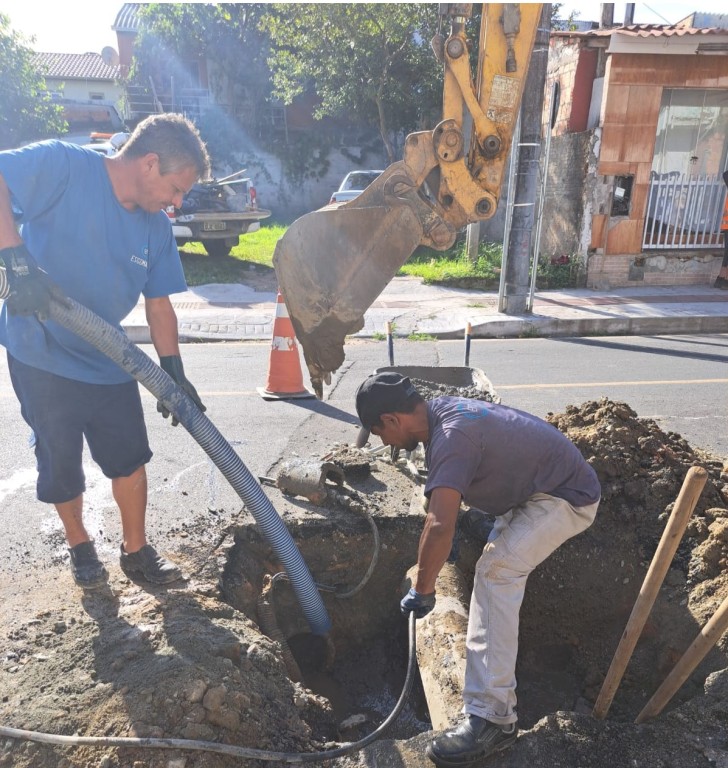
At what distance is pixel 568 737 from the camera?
7.71 feet

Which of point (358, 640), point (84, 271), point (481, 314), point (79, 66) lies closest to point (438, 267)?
point (481, 314)

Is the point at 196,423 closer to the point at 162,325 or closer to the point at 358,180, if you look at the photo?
the point at 162,325

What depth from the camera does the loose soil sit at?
232cm

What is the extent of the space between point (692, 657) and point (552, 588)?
135 centimetres

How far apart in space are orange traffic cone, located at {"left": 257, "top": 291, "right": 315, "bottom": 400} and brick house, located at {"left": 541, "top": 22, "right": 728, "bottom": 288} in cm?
743

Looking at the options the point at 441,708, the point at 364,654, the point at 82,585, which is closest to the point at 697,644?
the point at 441,708

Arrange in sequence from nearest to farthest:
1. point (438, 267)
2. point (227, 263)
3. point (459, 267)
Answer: point (459, 267), point (438, 267), point (227, 263)

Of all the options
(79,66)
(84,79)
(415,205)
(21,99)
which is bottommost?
(415,205)

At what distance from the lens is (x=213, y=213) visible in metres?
12.5

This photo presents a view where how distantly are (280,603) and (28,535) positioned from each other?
5.09ft

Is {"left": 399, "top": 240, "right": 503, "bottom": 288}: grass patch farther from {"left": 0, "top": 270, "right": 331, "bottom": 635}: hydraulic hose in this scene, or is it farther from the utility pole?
{"left": 0, "top": 270, "right": 331, "bottom": 635}: hydraulic hose

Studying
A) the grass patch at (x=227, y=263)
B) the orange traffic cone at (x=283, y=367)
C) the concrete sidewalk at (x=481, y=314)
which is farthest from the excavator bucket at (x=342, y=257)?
the grass patch at (x=227, y=263)

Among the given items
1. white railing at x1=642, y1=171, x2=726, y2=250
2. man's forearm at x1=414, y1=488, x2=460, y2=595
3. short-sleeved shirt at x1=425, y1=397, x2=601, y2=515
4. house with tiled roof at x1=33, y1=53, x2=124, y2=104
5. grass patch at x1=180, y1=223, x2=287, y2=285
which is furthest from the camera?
house with tiled roof at x1=33, y1=53, x2=124, y2=104

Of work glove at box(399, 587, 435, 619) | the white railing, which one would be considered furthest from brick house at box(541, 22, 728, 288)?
work glove at box(399, 587, 435, 619)
